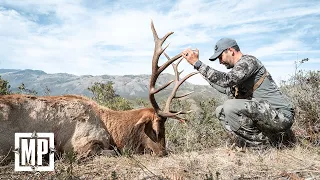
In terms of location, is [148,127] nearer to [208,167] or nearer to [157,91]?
[157,91]

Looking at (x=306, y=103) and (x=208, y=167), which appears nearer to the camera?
(x=208, y=167)

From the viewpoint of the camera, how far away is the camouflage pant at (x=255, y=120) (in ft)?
18.3

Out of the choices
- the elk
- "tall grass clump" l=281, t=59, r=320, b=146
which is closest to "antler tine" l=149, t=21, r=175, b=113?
the elk

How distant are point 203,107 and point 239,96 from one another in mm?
6529

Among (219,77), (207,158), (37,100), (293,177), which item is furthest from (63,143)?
(293,177)

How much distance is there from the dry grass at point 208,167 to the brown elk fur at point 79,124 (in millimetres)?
590

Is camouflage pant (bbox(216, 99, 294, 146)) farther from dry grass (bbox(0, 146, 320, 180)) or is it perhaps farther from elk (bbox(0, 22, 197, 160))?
elk (bbox(0, 22, 197, 160))

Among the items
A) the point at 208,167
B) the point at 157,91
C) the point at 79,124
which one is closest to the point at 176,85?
the point at 157,91

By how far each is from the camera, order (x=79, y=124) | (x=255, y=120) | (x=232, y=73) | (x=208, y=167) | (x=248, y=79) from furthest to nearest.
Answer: (x=79, y=124) < (x=248, y=79) < (x=255, y=120) < (x=232, y=73) < (x=208, y=167)

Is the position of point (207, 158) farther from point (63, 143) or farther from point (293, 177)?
point (63, 143)

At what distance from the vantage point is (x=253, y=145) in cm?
582

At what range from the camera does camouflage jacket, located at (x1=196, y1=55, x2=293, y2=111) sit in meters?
5.38

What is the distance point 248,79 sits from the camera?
5.79 metres

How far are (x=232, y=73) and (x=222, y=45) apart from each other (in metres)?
0.58
